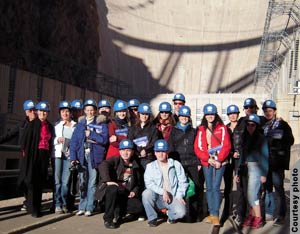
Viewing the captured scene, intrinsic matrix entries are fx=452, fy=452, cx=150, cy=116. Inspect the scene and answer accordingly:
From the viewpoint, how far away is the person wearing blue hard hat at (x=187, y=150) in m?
4.88

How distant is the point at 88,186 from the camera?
5059mm

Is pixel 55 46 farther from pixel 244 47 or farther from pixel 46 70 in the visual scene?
pixel 244 47

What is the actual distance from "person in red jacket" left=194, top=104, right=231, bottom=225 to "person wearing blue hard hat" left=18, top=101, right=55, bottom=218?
66.6 inches

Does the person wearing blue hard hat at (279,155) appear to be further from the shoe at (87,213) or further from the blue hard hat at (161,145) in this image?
the shoe at (87,213)

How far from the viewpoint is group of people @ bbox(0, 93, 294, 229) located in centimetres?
455

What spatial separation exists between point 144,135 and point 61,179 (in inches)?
44.0

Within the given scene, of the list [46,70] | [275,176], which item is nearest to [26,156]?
[275,176]

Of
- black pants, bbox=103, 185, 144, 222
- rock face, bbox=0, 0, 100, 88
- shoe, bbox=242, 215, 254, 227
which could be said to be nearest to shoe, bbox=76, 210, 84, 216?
black pants, bbox=103, 185, 144, 222

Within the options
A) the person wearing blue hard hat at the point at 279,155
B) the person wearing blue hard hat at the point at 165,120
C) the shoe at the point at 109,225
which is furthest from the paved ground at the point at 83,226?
the person wearing blue hard hat at the point at 165,120

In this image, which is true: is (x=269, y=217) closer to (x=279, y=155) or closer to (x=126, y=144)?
(x=279, y=155)

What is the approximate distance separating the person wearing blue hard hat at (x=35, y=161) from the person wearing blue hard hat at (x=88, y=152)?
0.32 meters

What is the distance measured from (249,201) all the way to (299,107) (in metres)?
15.1

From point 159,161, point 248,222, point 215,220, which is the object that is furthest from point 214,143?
point 248,222

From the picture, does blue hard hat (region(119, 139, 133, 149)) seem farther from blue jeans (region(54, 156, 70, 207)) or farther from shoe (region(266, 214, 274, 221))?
shoe (region(266, 214, 274, 221))
